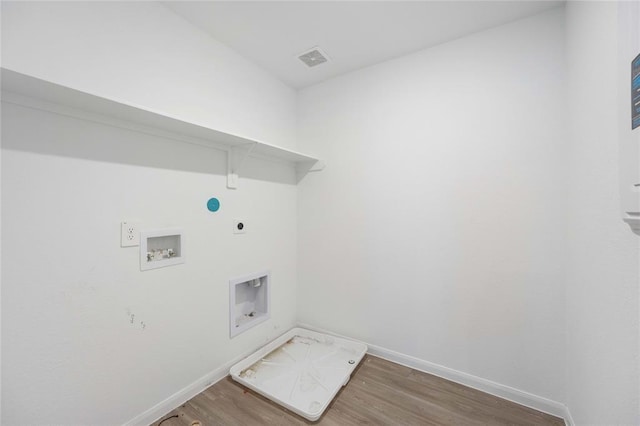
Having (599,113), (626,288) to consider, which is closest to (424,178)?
(599,113)

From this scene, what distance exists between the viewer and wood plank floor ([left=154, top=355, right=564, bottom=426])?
1.45 meters

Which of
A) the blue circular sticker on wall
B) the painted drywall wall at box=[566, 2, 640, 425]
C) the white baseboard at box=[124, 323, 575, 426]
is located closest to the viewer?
the painted drywall wall at box=[566, 2, 640, 425]

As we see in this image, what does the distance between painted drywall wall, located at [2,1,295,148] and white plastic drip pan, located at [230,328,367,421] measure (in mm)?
1799

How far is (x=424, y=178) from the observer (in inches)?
74.8

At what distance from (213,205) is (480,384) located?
7.38ft

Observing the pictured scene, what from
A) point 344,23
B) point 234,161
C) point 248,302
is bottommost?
point 248,302

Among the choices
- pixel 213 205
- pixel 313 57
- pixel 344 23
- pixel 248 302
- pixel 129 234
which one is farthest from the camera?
pixel 248 302

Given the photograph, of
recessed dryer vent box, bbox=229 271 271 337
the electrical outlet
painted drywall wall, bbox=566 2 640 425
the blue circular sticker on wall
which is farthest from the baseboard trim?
painted drywall wall, bbox=566 2 640 425

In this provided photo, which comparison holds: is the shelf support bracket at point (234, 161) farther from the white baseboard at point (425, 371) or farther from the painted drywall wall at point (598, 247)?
the painted drywall wall at point (598, 247)

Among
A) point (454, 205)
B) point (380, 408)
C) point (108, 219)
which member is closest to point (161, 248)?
point (108, 219)

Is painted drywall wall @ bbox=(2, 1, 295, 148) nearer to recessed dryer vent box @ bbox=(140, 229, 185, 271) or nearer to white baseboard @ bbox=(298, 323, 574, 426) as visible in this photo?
recessed dryer vent box @ bbox=(140, 229, 185, 271)

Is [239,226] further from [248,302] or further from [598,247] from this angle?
[598,247]

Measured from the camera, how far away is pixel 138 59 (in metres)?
1.39

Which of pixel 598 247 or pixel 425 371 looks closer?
pixel 598 247
